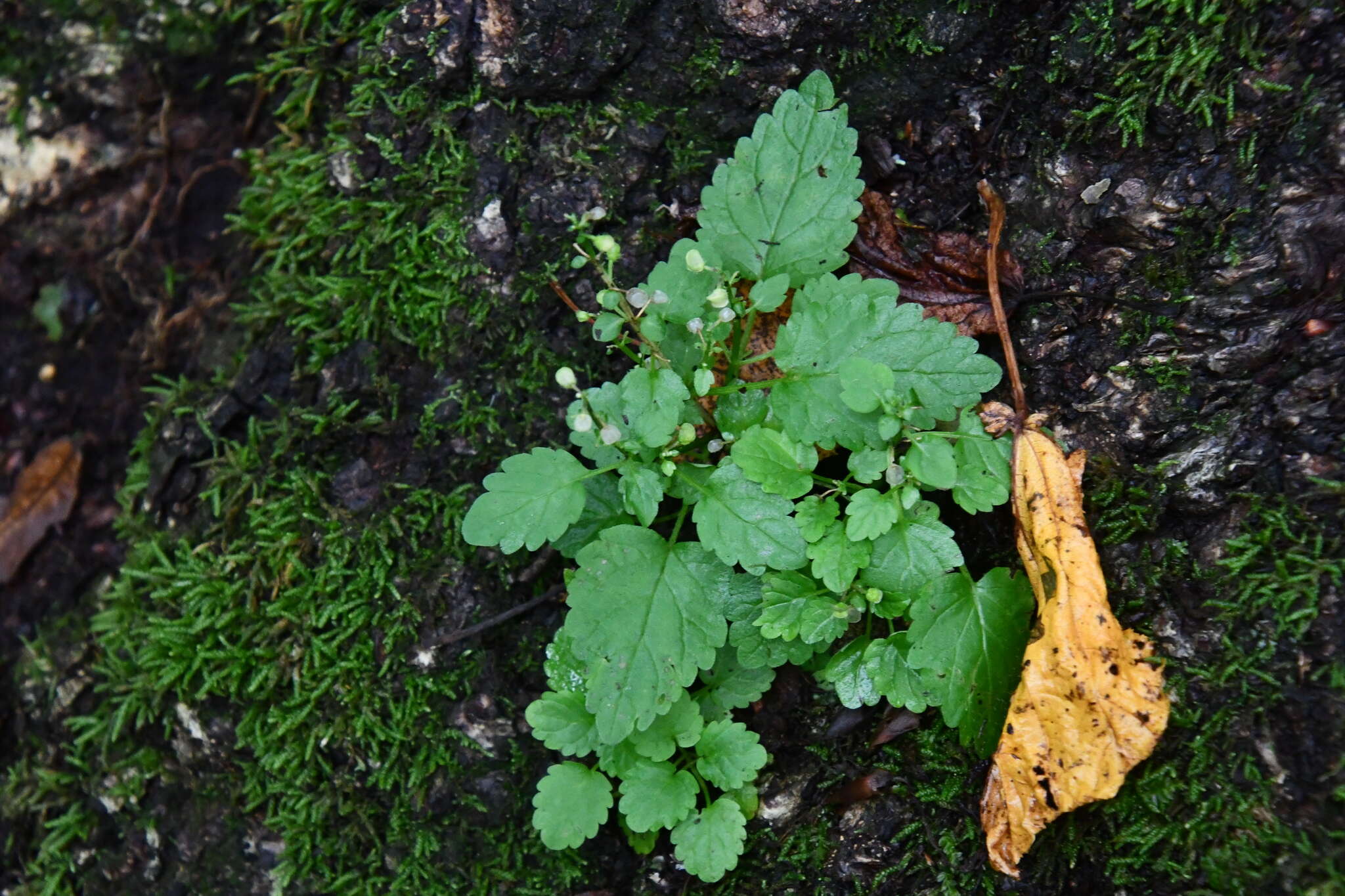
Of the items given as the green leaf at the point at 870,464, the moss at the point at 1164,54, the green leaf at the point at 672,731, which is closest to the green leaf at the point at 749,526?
the green leaf at the point at 870,464

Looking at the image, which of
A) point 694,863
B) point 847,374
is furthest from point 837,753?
point 847,374

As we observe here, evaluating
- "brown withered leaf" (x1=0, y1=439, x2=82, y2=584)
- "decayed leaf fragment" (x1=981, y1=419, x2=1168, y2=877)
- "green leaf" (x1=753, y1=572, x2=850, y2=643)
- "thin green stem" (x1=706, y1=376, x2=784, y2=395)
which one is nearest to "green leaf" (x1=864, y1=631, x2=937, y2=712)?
"green leaf" (x1=753, y1=572, x2=850, y2=643)

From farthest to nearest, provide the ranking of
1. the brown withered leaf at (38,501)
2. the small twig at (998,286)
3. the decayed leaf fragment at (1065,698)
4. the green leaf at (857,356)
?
the brown withered leaf at (38,501) → the small twig at (998,286) → the green leaf at (857,356) → the decayed leaf fragment at (1065,698)

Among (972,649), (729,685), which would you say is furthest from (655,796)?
(972,649)

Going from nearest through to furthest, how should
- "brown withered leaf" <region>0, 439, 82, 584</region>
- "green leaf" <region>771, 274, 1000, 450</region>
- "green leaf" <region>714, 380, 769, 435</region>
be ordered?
"green leaf" <region>771, 274, 1000, 450</region> → "green leaf" <region>714, 380, 769, 435</region> → "brown withered leaf" <region>0, 439, 82, 584</region>

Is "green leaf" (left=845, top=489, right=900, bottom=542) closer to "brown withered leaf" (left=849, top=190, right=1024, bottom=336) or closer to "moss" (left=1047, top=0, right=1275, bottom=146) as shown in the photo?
"brown withered leaf" (left=849, top=190, right=1024, bottom=336)

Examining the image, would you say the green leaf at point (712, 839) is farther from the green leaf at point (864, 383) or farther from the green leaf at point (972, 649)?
the green leaf at point (864, 383)

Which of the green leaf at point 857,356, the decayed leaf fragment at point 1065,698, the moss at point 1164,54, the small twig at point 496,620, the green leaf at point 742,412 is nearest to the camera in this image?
the decayed leaf fragment at point 1065,698
